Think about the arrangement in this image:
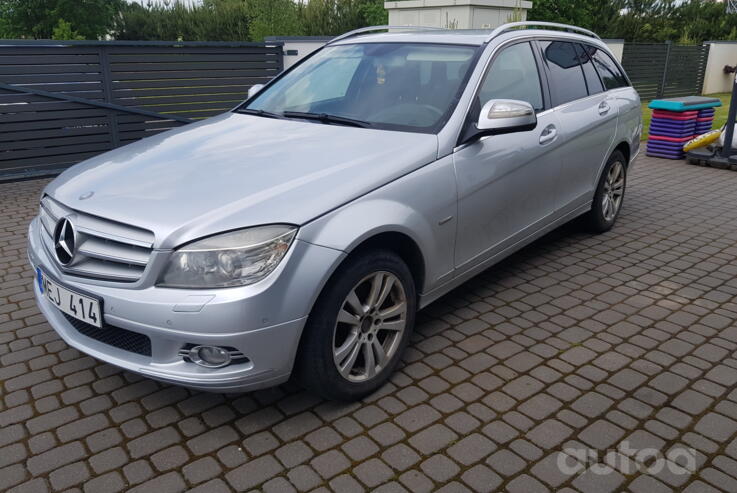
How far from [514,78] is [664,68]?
1613 centimetres

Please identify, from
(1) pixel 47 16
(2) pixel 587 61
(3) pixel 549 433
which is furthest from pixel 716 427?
(1) pixel 47 16

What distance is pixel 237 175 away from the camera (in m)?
3.17

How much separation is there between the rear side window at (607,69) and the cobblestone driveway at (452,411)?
6.67ft

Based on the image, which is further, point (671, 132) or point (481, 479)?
point (671, 132)

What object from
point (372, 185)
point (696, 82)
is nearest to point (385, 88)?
point (372, 185)

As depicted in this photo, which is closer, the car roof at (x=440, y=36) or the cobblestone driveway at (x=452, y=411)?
the cobblestone driveway at (x=452, y=411)

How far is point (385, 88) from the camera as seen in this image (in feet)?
13.3

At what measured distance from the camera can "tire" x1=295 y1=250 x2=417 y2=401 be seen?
9.61ft

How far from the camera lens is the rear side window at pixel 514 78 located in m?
4.05

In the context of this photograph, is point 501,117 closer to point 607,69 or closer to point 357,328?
point 357,328

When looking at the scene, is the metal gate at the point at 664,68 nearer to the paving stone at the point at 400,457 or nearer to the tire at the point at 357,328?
the tire at the point at 357,328

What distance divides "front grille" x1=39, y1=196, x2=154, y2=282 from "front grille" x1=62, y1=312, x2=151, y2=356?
25cm

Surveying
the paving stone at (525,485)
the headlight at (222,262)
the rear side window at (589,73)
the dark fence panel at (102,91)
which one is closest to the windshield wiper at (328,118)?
the headlight at (222,262)

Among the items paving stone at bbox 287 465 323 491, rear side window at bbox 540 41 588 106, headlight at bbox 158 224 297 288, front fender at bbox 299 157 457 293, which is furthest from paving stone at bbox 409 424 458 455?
rear side window at bbox 540 41 588 106
